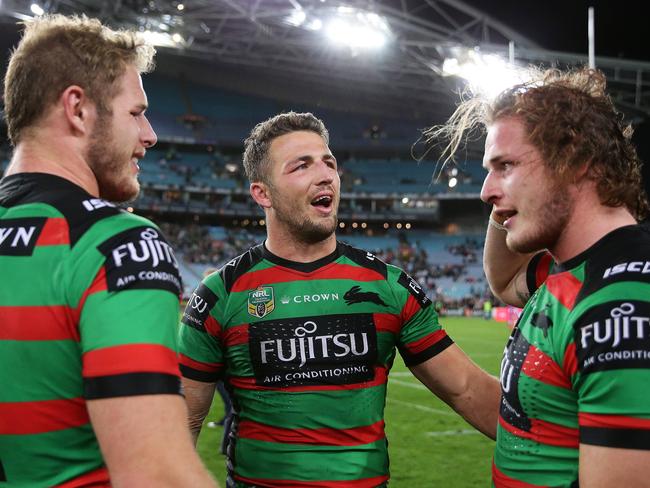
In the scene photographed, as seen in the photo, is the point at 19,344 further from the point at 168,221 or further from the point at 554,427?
the point at 168,221

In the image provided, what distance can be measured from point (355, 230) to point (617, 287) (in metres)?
56.9

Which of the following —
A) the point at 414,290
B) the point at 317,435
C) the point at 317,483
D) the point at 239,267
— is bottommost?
the point at 317,483

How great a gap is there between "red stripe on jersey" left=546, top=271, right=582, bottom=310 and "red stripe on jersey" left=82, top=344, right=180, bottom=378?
1.24 m

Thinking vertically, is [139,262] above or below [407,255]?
above

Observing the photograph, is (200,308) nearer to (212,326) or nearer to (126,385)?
(212,326)

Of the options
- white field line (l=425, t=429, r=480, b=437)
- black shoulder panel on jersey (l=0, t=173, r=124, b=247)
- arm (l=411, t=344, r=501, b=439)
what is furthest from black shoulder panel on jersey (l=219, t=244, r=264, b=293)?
white field line (l=425, t=429, r=480, b=437)

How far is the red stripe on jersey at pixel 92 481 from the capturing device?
1.75m

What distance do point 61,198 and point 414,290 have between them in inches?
76.4

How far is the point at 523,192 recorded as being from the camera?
227 centimetres

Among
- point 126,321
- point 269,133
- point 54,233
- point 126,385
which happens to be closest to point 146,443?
point 126,385

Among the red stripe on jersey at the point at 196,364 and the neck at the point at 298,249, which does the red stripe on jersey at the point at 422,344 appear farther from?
the red stripe on jersey at the point at 196,364

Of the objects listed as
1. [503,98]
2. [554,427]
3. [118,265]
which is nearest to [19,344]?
[118,265]

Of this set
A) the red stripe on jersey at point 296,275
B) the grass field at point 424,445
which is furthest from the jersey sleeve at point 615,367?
the grass field at point 424,445

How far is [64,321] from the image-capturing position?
5.54 ft
